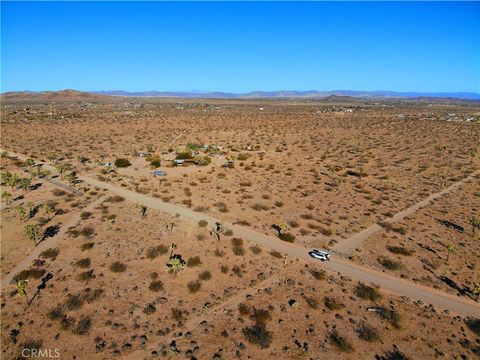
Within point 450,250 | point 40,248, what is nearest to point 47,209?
point 40,248

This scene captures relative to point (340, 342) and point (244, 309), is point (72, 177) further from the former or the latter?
point (340, 342)

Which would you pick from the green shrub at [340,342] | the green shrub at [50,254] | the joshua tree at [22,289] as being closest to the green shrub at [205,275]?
the green shrub at [340,342]

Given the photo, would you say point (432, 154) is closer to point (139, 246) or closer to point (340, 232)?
point (340, 232)

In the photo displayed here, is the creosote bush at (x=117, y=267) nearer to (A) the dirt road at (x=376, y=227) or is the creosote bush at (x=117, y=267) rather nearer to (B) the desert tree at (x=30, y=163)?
(A) the dirt road at (x=376, y=227)

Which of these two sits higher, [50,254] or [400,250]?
[50,254]

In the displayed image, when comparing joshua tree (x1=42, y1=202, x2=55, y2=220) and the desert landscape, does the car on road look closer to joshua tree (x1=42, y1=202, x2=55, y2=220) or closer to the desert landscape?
the desert landscape

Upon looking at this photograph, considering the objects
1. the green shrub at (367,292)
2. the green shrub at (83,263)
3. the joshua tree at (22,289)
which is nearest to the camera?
Answer: the joshua tree at (22,289)

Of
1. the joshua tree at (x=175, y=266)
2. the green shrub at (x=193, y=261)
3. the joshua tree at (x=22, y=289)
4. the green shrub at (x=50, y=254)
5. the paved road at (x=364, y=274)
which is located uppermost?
the joshua tree at (x=22, y=289)

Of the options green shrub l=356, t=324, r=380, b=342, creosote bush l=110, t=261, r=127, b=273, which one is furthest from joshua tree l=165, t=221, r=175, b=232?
green shrub l=356, t=324, r=380, b=342
